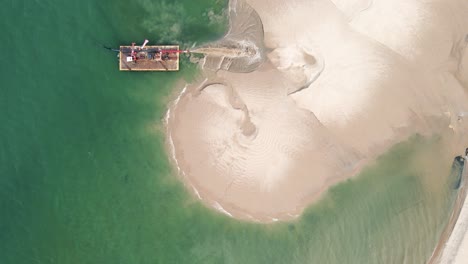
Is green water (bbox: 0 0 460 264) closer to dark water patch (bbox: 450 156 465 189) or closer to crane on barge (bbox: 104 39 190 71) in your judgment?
crane on barge (bbox: 104 39 190 71)

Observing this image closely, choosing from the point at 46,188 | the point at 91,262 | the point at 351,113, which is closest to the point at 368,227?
the point at 351,113

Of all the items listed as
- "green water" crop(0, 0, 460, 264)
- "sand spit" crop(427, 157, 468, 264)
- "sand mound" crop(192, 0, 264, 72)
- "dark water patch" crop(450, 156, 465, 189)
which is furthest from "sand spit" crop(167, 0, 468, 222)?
"sand spit" crop(427, 157, 468, 264)

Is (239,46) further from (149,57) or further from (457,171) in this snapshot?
(457,171)

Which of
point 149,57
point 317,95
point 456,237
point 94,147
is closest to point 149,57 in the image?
point 149,57

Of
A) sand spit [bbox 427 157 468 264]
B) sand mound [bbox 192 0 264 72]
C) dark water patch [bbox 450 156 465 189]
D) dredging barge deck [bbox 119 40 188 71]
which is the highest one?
sand mound [bbox 192 0 264 72]

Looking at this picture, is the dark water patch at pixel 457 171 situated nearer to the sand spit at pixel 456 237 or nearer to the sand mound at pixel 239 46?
the sand spit at pixel 456 237

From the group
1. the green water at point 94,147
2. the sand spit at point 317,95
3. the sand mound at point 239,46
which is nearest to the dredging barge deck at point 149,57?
the green water at point 94,147
